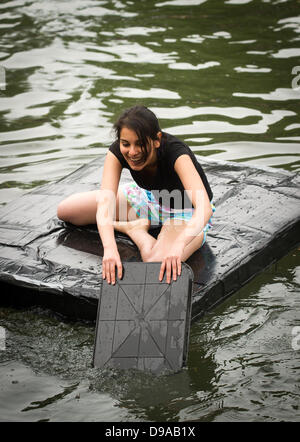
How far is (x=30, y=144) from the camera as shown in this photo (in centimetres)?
590

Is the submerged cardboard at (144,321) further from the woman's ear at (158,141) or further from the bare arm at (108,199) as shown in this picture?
the woman's ear at (158,141)

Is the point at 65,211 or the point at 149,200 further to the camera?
the point at 65,211

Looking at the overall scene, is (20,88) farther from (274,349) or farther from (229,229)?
(274,349)

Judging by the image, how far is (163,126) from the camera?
607 centimetres

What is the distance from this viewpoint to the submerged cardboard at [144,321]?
308cm

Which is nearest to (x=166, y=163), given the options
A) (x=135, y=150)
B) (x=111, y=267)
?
(x=135, y=150)

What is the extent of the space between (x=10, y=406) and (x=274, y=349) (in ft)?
4.39

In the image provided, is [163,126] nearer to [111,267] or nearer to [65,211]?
[65,211]

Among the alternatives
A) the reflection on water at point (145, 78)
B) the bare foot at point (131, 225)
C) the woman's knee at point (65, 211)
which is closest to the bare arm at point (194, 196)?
the bare foot at point (131, 225)

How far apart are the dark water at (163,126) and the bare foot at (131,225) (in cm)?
57

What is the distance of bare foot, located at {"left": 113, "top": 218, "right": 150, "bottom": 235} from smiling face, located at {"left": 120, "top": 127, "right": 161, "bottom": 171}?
51cm

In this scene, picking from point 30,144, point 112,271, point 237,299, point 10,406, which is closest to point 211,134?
point 30,144

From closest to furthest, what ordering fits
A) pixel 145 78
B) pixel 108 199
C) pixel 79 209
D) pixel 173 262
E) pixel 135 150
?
pixel 173 262 → pixel 135 150 → pixel 108 199 → pixel 79 209 → pixel 145 78

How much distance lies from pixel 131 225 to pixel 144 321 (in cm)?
89
